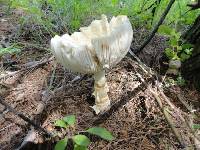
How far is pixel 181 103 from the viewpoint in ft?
8.28

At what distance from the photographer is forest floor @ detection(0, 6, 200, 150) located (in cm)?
224

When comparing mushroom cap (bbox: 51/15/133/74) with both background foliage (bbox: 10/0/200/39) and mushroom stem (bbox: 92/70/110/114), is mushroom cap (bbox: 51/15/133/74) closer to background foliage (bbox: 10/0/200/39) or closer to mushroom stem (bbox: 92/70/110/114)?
mushroom stem (bbox: 92/70/110/114)

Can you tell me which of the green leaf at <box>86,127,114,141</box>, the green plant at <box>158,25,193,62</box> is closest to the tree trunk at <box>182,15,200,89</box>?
the green plant at <box>158,25,193,62</box>

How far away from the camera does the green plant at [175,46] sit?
2617 mm

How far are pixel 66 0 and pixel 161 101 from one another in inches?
77.9

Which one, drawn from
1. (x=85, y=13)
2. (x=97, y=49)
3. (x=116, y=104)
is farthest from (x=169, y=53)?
(x=85, y=13)

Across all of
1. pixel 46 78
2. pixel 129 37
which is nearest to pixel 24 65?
pixel 46 78

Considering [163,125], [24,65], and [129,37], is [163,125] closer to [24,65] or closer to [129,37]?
[129,37]

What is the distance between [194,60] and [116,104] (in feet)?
2.67

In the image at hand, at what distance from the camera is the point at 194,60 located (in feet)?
8.78

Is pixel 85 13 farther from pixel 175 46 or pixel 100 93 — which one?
pixel 100 93

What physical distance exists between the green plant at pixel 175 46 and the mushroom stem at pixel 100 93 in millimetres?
713

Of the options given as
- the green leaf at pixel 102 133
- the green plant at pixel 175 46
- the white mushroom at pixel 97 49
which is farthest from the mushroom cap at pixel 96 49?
the green plant at pixel 175 46

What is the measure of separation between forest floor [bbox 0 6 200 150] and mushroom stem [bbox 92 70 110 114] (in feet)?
0.18
